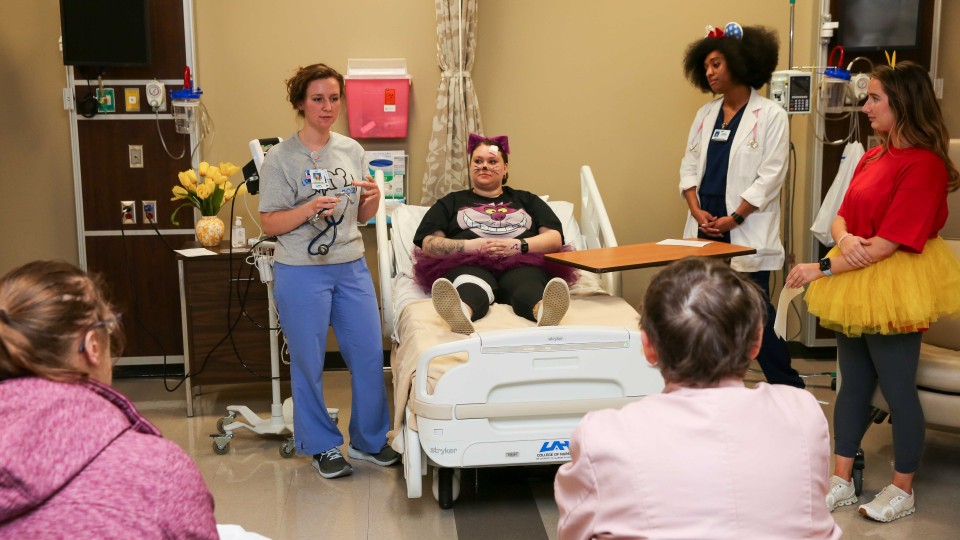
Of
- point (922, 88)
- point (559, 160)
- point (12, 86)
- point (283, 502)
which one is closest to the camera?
point (922, 88)

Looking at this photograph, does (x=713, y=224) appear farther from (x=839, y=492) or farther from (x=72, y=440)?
(x=72, y=440)

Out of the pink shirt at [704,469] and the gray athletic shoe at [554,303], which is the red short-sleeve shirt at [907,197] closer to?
the gray athletic shoe at [554,303]

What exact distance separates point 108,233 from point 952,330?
382 centimetres

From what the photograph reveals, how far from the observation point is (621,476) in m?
1.35

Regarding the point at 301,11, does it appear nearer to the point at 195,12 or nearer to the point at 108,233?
the point at 195,12

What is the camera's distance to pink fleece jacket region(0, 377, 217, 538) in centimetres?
119

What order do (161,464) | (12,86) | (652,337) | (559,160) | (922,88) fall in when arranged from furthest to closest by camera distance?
(559,160) → (12,86) → (922,88) → (652,337) → (161,464)

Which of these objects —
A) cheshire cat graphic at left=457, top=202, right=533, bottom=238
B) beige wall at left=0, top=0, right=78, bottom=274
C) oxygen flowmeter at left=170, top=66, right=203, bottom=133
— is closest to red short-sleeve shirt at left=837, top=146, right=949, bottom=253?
cheshire cat graphic at left=457, top=202, right=533, bottom=238

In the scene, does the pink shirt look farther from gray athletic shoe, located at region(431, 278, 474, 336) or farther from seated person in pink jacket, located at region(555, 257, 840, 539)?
gray athletic shoe, located at region(431, 278, 474, 336)

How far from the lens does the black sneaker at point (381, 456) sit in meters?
3.65

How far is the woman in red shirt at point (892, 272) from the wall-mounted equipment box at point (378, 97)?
88.7 inches

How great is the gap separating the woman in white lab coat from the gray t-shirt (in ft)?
5.53

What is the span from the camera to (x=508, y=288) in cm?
377

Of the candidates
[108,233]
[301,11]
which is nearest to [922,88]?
[301,11]
